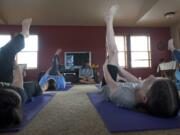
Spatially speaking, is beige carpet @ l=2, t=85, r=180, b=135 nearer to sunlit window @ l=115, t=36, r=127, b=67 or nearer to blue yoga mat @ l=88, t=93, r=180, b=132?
blue yoga mat @ l=88, t=93, r=180, b=132

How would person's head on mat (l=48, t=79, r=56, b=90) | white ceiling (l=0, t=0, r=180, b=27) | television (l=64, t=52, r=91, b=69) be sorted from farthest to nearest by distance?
television (l=64, t=52, r=91, b=69)
white ceiling (l=0, t=0, r=180, b=27)
person's head on mat (l=48, t=79, r=56, b=90)

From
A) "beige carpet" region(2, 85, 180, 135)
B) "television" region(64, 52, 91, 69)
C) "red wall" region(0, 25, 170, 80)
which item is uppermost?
"red wall" region(0, 25, 170, 80)

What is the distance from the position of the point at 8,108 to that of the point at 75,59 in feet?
21.5

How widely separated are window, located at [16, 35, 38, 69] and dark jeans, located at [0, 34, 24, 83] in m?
6.39

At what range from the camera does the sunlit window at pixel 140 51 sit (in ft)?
28.5

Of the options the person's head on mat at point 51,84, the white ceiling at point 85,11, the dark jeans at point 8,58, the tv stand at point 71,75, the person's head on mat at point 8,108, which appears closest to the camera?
the person's head on mat at point 8,108

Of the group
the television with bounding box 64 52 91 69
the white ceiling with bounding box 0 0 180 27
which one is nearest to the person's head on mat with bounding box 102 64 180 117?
the white ceiling with bounding box 0 0 180 27

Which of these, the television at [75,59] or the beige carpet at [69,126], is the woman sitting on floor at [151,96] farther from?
the television at [75,59]

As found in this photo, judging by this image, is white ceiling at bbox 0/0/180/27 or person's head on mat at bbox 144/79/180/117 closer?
person's head on mat at bbox 144/79/180/117

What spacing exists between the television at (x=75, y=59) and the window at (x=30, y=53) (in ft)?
4.44

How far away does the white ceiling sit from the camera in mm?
6551

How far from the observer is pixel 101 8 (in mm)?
6914

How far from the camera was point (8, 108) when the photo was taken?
5.11 ft

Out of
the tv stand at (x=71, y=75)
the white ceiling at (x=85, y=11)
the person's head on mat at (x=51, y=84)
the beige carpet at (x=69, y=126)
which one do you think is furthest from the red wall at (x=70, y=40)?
the beige carpet at (x=69, y=126)
